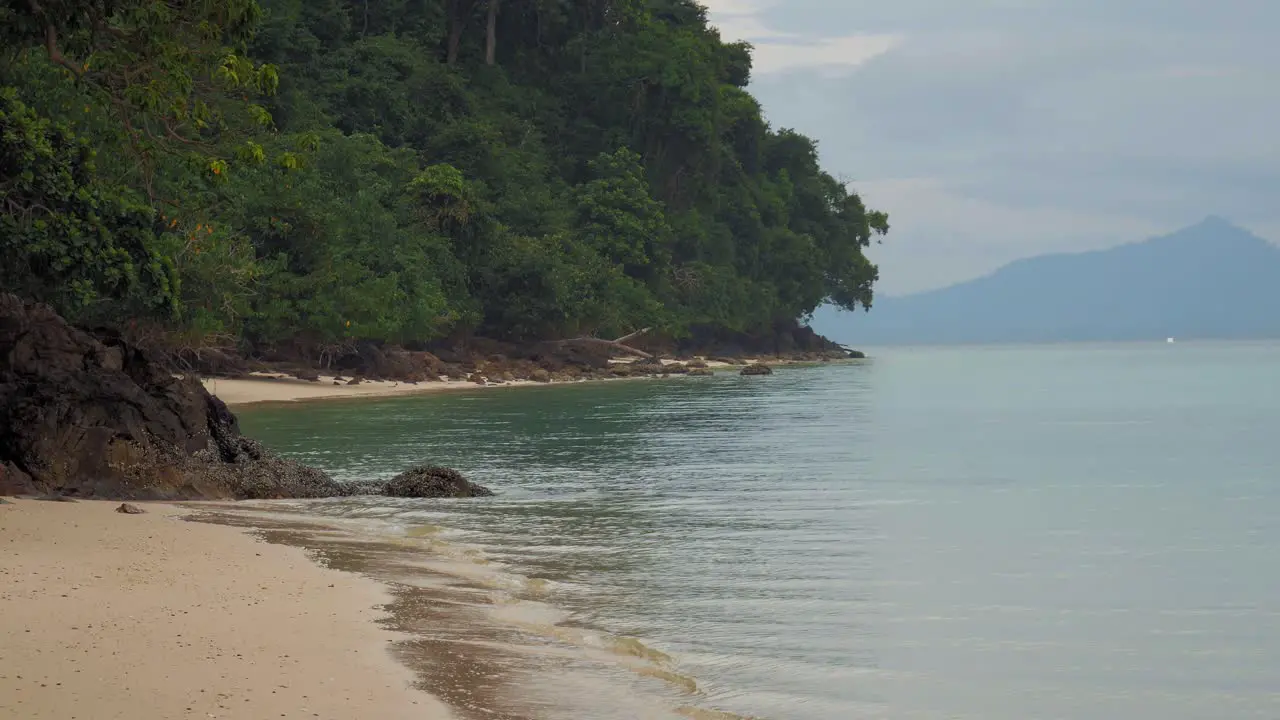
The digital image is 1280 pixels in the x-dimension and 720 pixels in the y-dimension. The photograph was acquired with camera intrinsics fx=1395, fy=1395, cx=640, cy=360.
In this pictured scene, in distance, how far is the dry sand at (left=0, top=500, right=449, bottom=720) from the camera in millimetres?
7684

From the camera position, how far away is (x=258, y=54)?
6400 centimetres

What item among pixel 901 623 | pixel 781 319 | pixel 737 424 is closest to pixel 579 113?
pixel 781 319

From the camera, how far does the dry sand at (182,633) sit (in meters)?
7.68

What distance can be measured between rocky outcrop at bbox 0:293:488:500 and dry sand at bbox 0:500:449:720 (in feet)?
12.0

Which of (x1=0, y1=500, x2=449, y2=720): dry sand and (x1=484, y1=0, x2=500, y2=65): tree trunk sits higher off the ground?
(x1=484, y1=0, x2=500, y2=65): tree trunk

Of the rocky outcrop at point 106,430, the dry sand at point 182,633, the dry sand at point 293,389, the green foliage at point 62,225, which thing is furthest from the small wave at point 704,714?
the dry sand at point 293,389

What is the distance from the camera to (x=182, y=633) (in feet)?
30.5

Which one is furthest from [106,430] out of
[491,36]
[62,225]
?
[491,36]

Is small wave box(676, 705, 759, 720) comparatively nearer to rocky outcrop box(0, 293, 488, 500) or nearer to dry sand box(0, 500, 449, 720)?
dry sand box(0, 500, 449, 720)

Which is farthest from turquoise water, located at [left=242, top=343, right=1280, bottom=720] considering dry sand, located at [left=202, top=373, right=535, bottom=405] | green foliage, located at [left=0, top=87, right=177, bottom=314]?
dry sand, located at [left=202, top=373, right=535, bottom=405]

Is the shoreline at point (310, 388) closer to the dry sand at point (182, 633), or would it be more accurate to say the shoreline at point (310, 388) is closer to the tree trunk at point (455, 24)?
the dry sand at point (182, 633)

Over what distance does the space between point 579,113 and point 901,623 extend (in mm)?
78682

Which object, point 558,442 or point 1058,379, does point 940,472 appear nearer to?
point 558,442

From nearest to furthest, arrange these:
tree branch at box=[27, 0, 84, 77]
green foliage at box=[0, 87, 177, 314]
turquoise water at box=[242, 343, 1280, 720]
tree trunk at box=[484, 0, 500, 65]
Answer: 1. turquoise water at box=[242, 343, 1280, 720]
2. tree branch at box=[27, 0, 84, 77]
3. green foliage at box=[0, 87, 177, 314]
4. tree trunk at box=[484, 0, 500, 65]
